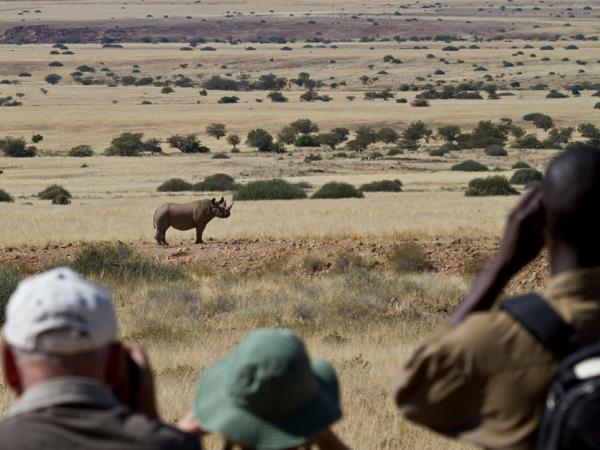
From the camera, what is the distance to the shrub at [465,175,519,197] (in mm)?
38188

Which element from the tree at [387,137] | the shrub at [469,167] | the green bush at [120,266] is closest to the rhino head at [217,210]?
the green bush at [120,266]

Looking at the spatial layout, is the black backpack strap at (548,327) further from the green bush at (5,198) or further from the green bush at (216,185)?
the green bush at (216,185)

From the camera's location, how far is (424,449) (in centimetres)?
719

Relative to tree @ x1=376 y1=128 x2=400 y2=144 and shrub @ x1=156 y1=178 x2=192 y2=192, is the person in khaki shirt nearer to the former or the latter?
shrub @ x1=156 y1=178 x2=192 y2=192

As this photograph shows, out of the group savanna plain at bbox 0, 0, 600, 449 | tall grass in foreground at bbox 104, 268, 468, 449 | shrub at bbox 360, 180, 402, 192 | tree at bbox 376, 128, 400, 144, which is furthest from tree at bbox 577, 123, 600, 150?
tall grass in foreground at bbox 104, 268, 468, 449

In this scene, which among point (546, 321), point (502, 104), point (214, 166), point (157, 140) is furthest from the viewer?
point (502, 104)

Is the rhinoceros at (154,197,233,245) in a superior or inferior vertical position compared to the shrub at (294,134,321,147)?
superior

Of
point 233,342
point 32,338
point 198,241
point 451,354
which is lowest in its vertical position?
point 198,241

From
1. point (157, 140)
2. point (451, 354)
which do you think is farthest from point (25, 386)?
point (157, 140)

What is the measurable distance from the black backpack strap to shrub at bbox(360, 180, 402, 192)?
3734cm

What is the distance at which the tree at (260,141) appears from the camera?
65.6m

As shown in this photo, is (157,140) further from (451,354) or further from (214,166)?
(451,354)

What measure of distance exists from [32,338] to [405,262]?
15720 millimetres

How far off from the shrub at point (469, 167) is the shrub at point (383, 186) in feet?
33.5
